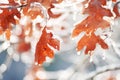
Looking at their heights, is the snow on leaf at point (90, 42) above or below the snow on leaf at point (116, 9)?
below

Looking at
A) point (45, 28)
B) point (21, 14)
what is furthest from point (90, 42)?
point (21, 14)


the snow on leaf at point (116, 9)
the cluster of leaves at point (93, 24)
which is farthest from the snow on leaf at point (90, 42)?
the snow on leaf at point (116, 9)

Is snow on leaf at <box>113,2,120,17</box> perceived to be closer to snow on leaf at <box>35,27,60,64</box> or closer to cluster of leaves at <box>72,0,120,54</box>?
cluster of leaves at <box>72,0,120,54</box>

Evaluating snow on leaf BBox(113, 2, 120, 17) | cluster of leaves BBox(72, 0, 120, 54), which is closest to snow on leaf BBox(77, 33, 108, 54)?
cluster of leaves BBox(72, 0, 120, 54)

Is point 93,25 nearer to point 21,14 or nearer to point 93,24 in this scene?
point 93,24

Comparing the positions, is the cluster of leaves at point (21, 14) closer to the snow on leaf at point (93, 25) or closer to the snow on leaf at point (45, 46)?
the snow on leaf at point (45, 46)

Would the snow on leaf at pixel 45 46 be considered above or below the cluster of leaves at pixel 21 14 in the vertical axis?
below

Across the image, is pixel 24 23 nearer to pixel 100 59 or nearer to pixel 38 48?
pixel 38 48

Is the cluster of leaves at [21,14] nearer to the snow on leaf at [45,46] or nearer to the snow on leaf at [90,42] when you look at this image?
the snow on leaf at [45,46]
